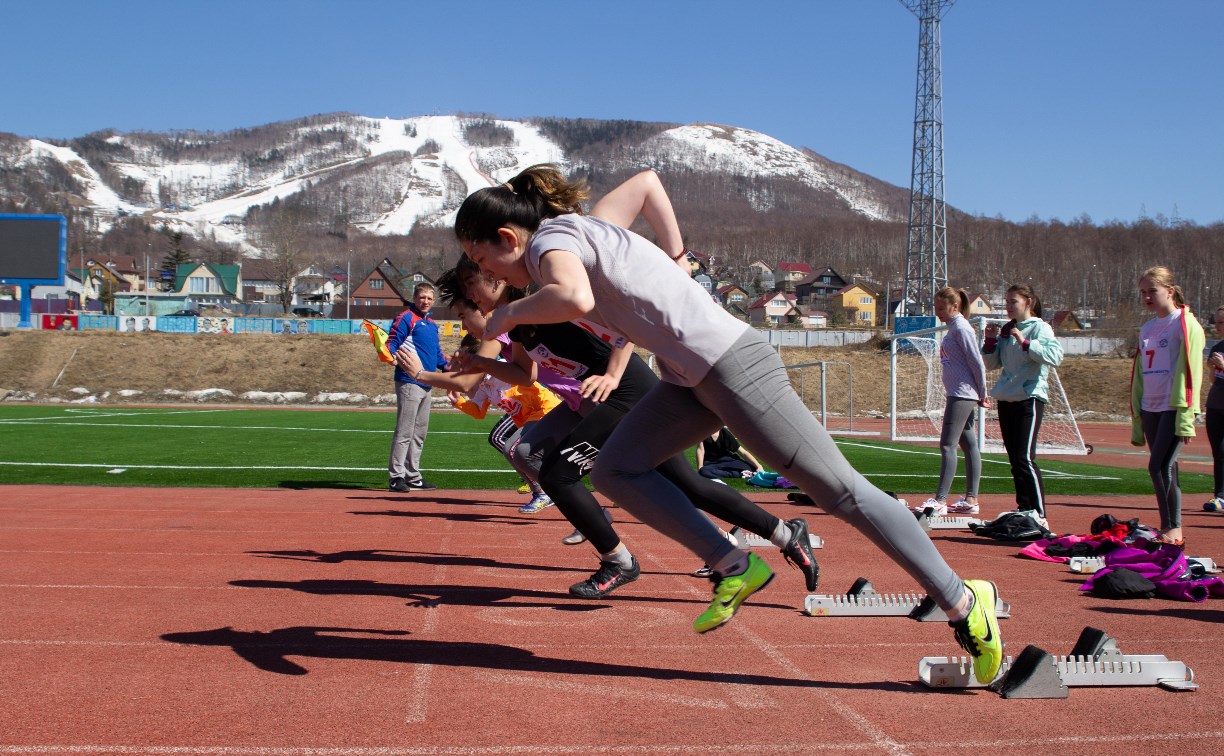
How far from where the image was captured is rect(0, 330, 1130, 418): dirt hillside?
145ft

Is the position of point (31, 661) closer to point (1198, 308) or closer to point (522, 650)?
point (522, 650)

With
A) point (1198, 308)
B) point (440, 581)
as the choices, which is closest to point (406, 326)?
point (440, 581)

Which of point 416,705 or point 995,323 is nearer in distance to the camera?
point 416,705

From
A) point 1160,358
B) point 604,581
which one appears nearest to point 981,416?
point 1160,358

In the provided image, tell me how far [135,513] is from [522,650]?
5.47m

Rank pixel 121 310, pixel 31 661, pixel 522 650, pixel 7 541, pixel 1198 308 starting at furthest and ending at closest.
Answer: pixel 1198 308 → pixel 121 310 → pixel 7 541 → pixel 522 650 → pixel 31 661

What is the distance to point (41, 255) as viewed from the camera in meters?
50.3

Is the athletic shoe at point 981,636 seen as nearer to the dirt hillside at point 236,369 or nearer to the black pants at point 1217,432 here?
the black pants at point 1217,432

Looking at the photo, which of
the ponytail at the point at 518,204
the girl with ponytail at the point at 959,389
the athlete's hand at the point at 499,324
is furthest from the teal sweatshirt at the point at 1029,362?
the athlete's hand at the point at 499,324

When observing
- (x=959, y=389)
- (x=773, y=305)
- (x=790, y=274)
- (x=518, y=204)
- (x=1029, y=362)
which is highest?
(x=790, y=274)

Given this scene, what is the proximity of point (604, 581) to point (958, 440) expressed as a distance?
4611mm

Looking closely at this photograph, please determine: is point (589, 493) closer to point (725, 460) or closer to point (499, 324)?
point (499, 324)

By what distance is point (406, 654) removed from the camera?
4.06 metres

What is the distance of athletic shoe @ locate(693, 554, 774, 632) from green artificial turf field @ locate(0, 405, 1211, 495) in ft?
25.3
